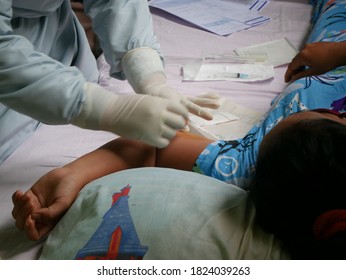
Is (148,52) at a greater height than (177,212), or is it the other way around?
(148,52)

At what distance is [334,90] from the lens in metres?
1.02

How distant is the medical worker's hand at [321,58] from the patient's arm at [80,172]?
1.46 ft

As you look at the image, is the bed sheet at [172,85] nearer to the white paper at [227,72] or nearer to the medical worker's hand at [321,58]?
the white paper at [227,72]

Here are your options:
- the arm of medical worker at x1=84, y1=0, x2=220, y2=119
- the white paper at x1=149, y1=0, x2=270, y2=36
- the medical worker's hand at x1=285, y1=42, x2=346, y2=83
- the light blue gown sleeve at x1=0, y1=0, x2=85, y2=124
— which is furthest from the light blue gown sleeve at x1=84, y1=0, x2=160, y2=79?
the white paper at x1=149, y1=0, x2=270, y2=36

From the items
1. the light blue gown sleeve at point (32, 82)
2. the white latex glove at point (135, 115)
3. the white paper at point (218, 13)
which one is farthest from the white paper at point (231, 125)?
the white paper at point (218, 13)

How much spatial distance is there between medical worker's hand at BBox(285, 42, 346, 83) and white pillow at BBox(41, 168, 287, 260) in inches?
24.6

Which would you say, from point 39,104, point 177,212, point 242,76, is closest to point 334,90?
point 242,76

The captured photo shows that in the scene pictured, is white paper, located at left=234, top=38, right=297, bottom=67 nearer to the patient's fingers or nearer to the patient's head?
the patient's head

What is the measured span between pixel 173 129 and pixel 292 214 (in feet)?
0.95

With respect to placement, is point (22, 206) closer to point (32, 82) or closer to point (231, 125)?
point (32, 82)

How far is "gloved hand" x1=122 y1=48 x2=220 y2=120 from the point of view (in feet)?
3.16

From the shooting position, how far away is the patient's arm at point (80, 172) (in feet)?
2.60
